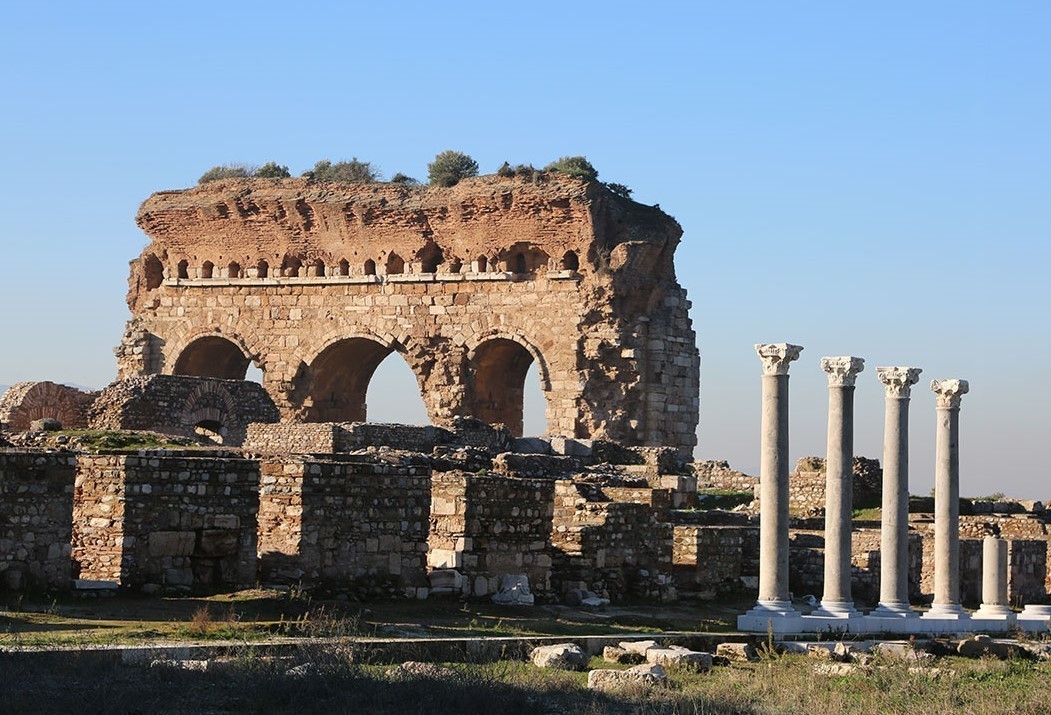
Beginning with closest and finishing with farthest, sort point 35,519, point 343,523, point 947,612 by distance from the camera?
point 35,519
point 343,523
point 947,612

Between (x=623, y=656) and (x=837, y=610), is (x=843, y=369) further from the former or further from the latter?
(x=623, y=656)

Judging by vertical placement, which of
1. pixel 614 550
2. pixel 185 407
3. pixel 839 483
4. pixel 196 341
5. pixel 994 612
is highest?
pixel 196 341

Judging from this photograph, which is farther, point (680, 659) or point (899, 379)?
point (899, 379)

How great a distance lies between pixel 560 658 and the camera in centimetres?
1342

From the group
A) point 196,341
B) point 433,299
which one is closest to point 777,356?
point 433,299

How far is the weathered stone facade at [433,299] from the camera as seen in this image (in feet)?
110

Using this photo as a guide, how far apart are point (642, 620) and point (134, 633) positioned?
5.63 meters

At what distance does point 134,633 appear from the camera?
42.4 ft

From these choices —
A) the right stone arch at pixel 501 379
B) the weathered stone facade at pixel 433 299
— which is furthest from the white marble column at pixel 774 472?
the right stone arch at pixel 501 379

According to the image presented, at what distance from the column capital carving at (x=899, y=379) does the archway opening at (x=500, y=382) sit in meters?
15.9

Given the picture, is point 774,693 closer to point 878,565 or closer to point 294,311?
point 878,565

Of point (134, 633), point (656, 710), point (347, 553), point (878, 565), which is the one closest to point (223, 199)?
point (878, 565)

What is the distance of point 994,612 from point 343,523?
8367 mm

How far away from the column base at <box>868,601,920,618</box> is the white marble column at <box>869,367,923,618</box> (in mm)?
105
